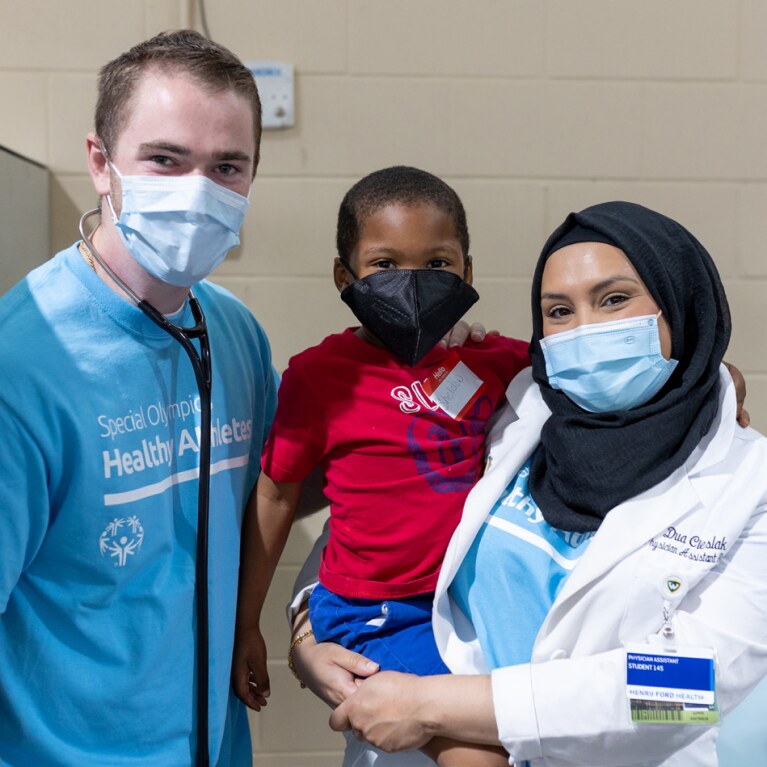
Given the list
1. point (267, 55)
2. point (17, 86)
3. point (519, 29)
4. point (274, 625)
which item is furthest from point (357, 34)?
point (274, 625)

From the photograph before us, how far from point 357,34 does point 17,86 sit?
2.83 feet

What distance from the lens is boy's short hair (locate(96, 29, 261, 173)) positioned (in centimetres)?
125

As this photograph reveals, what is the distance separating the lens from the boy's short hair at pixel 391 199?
1440 mm

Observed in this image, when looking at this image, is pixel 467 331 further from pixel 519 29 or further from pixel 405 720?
pixel 519 29

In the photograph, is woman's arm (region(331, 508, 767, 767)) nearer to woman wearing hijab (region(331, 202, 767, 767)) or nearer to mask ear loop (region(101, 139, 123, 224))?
woman wearing hijab (region(331, 202, 767, 767))

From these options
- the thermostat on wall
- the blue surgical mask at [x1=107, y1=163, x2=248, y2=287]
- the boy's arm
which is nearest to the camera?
the blue surgical mask at [x1=107, y1=163, x2=248, y2=287]

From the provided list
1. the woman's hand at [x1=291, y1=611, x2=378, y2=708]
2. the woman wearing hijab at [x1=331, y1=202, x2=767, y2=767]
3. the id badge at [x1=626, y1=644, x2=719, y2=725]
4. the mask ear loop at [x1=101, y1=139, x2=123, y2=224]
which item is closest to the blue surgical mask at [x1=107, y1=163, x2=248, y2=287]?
the mask ear loop at [x1=101, y1=139, x2=123, y2=224]

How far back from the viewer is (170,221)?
49.3 inches

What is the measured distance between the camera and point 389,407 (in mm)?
1428

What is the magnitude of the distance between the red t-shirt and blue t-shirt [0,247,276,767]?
21 centimetres

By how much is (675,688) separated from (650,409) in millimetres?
410

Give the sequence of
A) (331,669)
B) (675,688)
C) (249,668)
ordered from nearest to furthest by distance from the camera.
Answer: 1. (675,688)
2. (331,669)
3. (249,668)

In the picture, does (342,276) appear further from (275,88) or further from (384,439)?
(275,88)

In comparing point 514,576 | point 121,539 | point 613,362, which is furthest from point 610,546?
point 121,539
